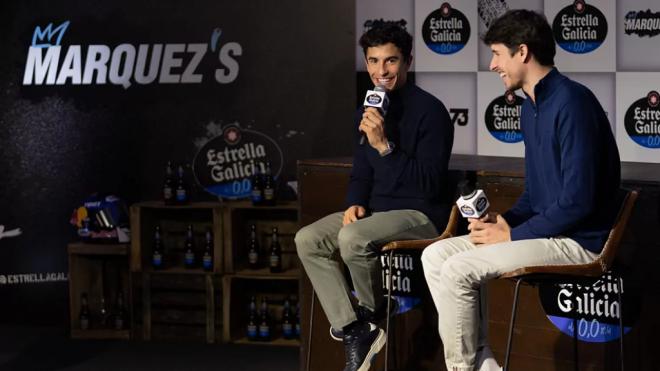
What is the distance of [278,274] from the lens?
5555mm

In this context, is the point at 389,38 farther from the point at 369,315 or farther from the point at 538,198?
the point at 369,315

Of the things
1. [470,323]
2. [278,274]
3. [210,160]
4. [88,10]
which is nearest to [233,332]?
[278,274]

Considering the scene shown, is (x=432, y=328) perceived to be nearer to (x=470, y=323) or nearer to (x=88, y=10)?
(x=470, y=323)

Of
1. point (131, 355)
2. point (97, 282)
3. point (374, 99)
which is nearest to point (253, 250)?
point (131, 355)

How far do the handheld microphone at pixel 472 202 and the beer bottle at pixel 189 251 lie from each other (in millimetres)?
2590

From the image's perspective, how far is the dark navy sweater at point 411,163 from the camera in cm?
394

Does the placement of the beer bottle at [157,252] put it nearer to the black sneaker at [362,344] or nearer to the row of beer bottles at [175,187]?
the row of beer bottles at [175,187]

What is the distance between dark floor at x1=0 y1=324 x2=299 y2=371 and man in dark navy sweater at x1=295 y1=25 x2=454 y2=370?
1.14m

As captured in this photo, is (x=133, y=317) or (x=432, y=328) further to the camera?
(x=133, y=317)

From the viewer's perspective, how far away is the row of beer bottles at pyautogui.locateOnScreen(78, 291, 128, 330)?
579cm

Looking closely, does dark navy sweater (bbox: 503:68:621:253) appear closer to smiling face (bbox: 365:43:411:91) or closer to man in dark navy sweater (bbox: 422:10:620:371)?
man in dark navy sweater (bbox: 422:10:620:371)

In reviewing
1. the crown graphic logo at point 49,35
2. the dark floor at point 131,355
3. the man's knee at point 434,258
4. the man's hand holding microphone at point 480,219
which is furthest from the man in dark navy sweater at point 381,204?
the crown graphic logo at point 49,35

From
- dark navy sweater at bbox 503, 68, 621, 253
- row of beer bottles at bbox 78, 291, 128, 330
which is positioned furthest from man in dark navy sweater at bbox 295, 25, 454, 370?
row of beer bottles at bbox 78, 291, 128, 330

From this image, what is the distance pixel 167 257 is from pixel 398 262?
197 centimetres
